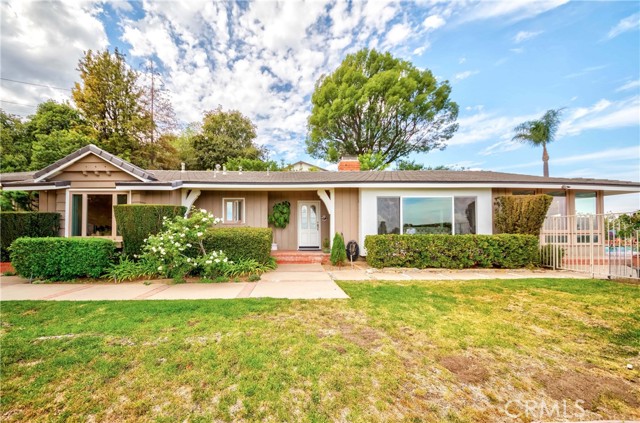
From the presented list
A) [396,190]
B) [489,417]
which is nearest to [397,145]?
[396,190]

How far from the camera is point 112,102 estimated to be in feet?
59.7

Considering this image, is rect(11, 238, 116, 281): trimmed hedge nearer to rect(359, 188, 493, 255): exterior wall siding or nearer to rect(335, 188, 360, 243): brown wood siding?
rect(335, 188, 360, 243): brown wood siding

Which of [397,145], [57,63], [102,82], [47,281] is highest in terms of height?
A: [102,82]

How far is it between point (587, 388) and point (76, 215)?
11.8m

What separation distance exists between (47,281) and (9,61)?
11.6 metres

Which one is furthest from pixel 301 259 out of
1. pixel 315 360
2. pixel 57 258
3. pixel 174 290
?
pixel 57 258

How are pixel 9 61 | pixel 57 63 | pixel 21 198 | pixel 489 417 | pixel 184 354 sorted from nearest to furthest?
1. pixel 489 417
2. pixel 184 354
3. pixel 21 198
4. pixel 9 61
5. pixel 57 63

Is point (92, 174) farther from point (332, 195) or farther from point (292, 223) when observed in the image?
point (332, 195)

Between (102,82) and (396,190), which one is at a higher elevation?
(102,82)

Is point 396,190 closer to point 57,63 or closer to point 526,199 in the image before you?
point 526,199

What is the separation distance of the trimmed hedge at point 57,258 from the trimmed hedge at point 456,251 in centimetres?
755

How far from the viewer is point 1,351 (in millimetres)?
2594

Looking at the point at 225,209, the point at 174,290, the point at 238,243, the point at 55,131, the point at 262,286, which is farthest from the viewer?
the point at 55,131

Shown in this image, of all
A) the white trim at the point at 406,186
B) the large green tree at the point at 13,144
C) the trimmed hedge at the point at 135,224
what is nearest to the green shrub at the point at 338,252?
the white trim at the point at 406,186
